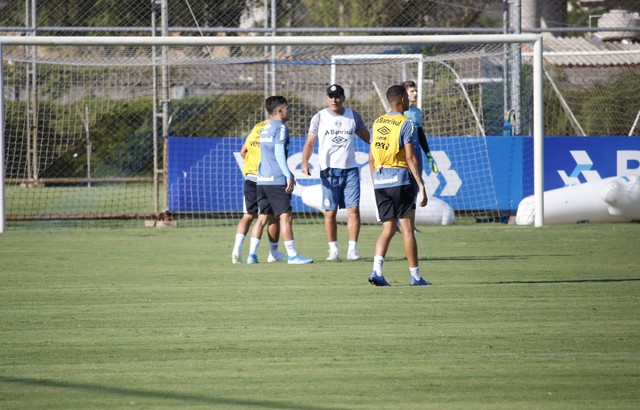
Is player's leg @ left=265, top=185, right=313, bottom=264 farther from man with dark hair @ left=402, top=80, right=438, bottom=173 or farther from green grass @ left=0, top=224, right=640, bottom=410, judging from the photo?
man with dark hair @ left=402, top=80, right=438, bottom=173

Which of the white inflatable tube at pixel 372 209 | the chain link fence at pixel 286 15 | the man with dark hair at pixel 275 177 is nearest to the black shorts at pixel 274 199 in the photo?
the man with dark hair at pixel 275 177

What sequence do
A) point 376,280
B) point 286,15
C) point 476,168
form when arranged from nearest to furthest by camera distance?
point 376,280, point 476,168, point 286,15

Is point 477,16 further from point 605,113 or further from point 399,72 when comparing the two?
point 399,72

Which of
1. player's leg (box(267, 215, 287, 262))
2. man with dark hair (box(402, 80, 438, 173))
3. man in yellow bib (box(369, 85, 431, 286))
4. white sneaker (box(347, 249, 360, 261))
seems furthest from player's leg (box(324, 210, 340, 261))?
man in yellow bib (box(369, 85, 431, 286))

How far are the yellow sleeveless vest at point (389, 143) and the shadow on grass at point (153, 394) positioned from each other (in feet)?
16.2

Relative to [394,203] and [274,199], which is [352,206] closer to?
[274,199]

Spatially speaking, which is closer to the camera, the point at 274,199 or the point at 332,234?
the point at 274,199

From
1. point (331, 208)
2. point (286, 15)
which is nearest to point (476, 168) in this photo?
point (331, 208)

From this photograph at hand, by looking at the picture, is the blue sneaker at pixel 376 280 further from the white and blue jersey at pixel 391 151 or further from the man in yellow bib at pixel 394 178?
the white and blue jersey at pixel 391 151

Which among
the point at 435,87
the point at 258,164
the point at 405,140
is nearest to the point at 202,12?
the point at 435,87

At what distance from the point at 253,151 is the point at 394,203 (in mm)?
3299

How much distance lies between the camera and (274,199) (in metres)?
12.4

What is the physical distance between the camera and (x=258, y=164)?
12.8 m

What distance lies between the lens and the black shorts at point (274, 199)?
487 inches
